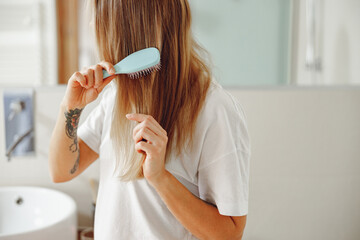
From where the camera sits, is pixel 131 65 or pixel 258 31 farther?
pixel 258 31

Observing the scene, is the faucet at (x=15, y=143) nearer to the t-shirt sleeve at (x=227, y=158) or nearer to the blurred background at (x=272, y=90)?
the blurred background at (x=272, y=90)

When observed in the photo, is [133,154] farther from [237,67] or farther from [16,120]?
[237,67]

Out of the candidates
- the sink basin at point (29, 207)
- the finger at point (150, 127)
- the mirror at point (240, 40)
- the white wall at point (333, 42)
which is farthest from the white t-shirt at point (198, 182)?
the white wall at point (333, 42)

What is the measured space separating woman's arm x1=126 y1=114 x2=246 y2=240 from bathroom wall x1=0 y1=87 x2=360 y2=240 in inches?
19.7

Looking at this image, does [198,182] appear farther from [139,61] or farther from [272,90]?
[272,90]

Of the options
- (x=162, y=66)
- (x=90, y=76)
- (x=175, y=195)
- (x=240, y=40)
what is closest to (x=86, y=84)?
(x=90, y=76)

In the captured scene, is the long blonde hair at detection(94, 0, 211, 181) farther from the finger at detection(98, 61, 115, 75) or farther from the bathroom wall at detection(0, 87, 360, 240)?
the bathroom wall at detection(0, 87, 360, 240)

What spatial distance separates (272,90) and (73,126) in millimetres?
633

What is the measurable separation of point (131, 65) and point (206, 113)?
147 mm

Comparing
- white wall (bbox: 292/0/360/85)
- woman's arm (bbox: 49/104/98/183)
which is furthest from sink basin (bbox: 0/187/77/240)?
white wall (bbox: 292/0/360/85)

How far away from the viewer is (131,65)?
49 centimetres

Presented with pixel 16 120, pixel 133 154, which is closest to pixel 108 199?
pixel 133 154

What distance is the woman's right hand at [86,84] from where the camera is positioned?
0.51 metres

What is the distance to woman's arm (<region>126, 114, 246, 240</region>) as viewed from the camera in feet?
1.55
